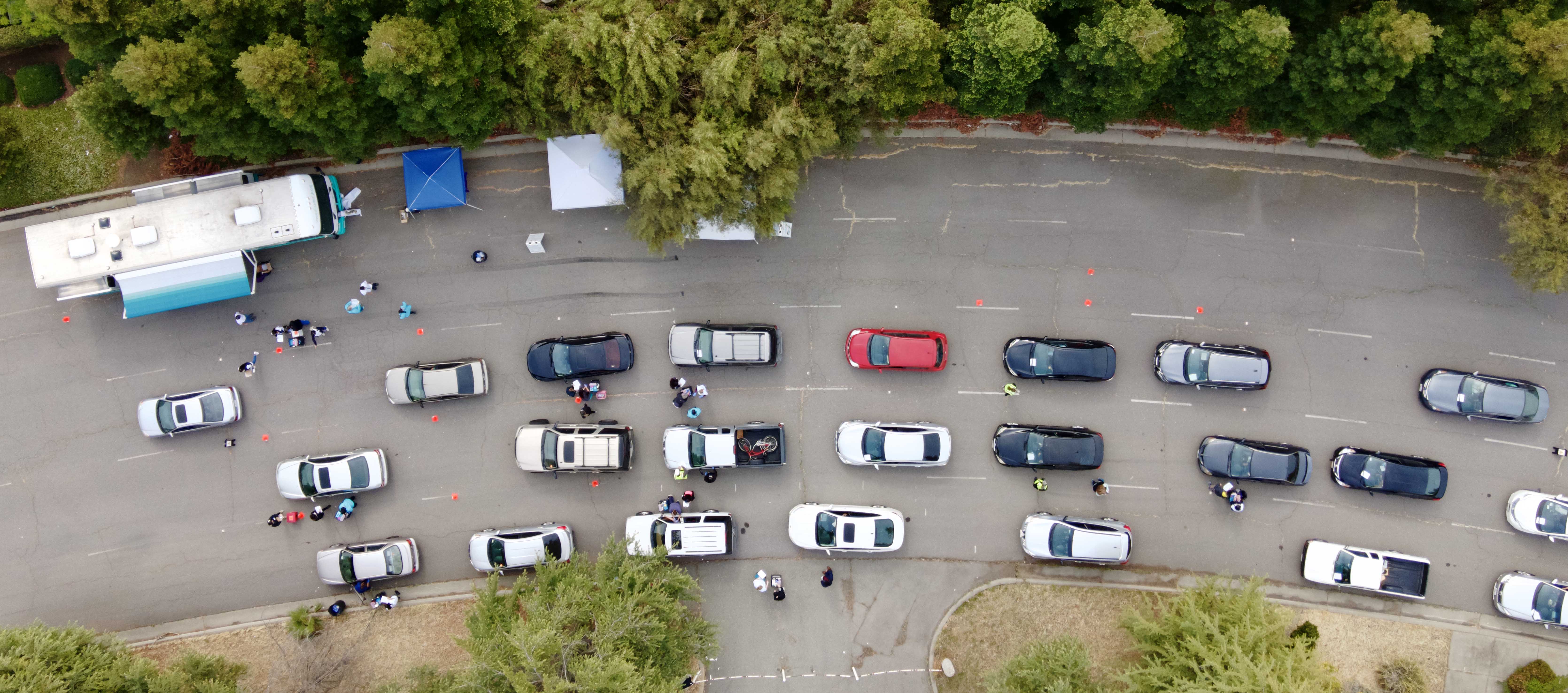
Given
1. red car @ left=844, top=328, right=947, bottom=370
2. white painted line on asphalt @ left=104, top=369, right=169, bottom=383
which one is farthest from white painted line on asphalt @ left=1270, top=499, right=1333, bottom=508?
white painted line on asphalt @ left=104, top=369, right=169, bottom=383

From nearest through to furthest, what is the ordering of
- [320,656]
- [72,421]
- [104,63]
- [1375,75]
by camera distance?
[1375,75], [104,63], [320,656], [72,421]

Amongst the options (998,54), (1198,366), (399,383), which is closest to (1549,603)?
(1198,366)

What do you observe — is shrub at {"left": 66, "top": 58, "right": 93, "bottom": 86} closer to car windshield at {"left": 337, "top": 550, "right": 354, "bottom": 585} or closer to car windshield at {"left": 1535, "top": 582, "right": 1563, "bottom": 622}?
car windshield at {"left": 337, "top": 550, "right": 354, "bottom": 585}

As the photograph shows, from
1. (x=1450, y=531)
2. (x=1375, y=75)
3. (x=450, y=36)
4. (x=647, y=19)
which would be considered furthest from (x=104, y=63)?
(x=1450, y=531)

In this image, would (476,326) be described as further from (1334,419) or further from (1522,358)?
(1522,358)

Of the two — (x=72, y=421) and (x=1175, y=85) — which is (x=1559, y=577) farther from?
(x=72, y=421)
